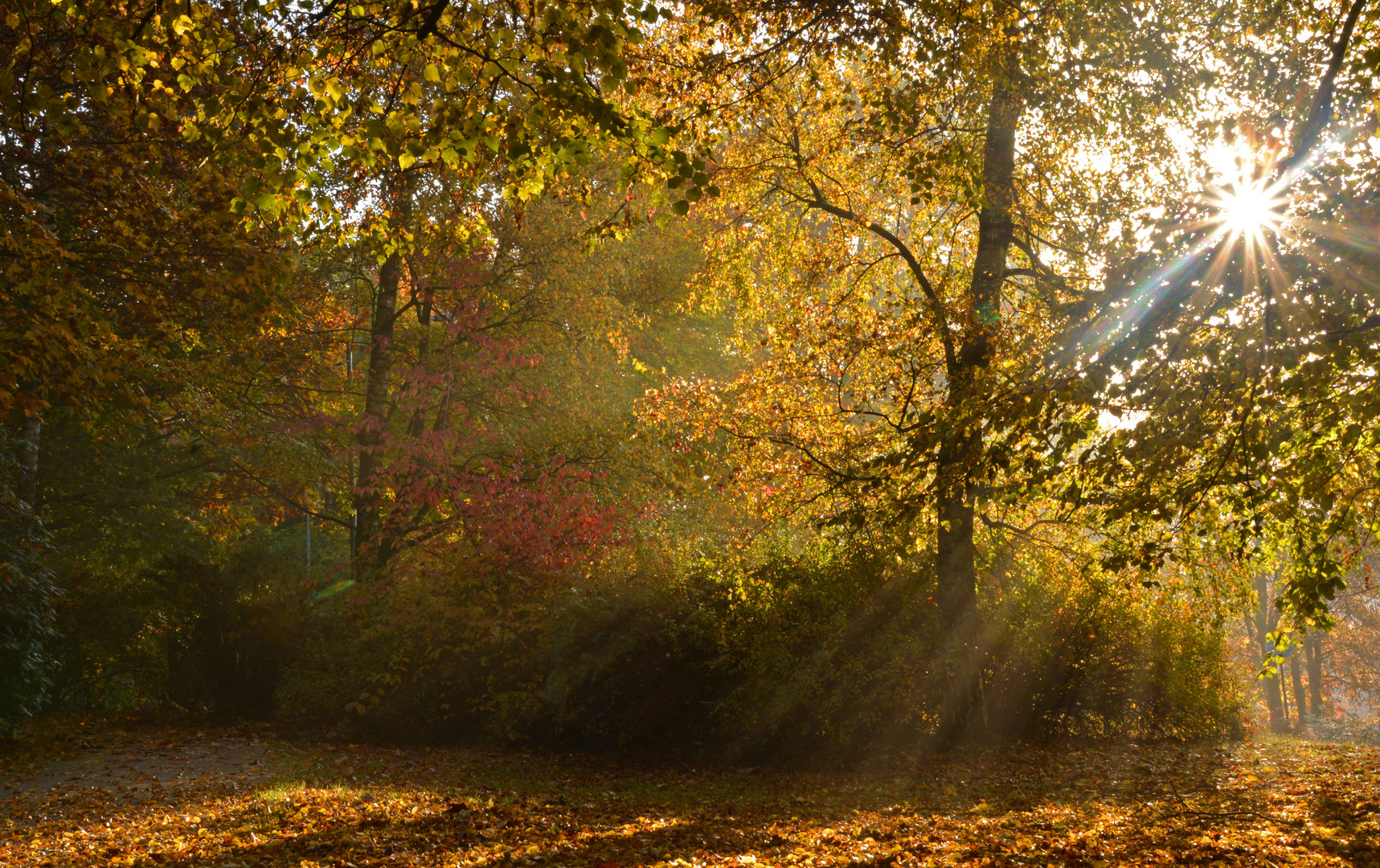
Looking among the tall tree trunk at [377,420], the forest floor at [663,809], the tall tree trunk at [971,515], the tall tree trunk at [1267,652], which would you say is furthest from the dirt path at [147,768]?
the tall tree trunk at [1267,652]

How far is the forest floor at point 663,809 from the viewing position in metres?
5.55

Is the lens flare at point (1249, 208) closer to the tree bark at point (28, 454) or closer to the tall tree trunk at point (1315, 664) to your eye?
the tree bark at point (28, 454)

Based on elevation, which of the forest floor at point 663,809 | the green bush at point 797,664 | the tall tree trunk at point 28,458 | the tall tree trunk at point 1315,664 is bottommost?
the tall tree trunk at point 1315,664

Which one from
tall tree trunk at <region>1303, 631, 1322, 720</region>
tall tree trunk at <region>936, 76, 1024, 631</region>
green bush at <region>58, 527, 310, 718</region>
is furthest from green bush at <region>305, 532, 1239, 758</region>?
tall tree trunk at <region>1303, 631, 1322, 720</region>

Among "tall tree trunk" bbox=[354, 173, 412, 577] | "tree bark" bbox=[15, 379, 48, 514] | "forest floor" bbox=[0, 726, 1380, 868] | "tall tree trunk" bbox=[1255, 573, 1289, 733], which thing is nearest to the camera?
"forest floor" bbox=[0, 726, 1380, 868]

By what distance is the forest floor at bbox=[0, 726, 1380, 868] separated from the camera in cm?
555

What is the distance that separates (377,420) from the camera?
14.3 metres

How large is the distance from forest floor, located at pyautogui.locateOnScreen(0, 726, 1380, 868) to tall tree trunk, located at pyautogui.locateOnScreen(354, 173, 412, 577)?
3.71 metres

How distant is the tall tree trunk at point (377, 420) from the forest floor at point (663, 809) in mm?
3715

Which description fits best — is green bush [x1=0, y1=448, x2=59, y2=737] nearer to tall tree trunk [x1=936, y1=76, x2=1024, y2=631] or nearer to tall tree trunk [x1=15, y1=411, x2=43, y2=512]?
tall tree trunk [x1=15, y1=411, x2=43, y2=512]

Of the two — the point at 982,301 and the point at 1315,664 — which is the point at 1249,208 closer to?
the point at 982,301

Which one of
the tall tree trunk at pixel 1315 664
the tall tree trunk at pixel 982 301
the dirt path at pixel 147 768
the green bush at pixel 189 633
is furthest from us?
the tall tree trunk at pixel 1315 664

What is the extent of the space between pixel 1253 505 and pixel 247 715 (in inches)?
507

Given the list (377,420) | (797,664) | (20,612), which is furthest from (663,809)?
(377,420)
